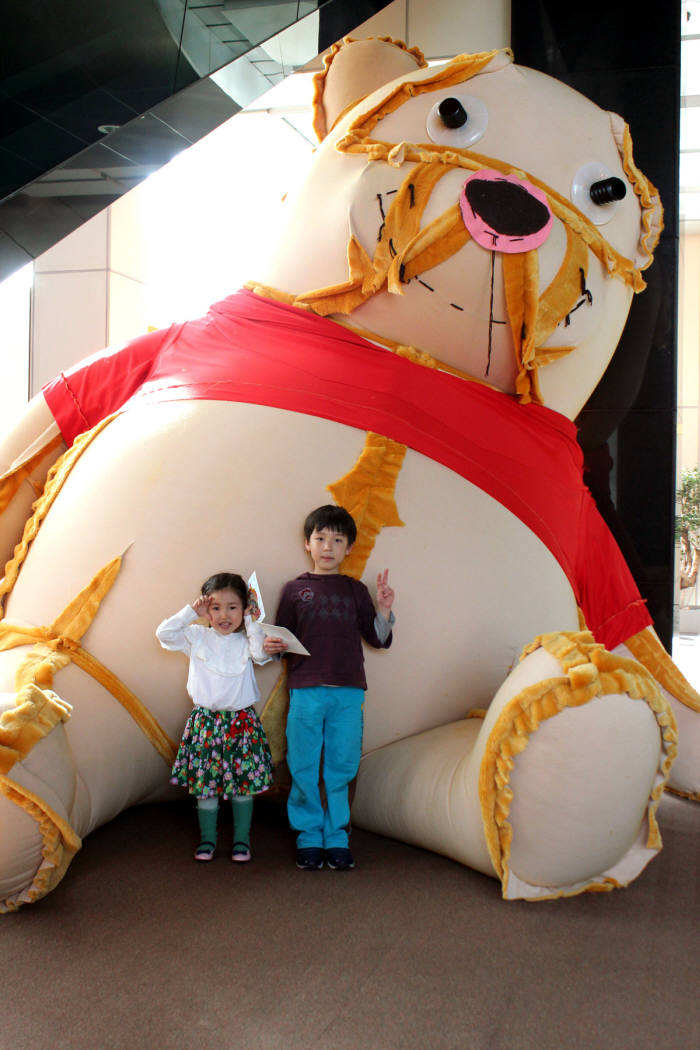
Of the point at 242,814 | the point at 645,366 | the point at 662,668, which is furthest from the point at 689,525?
the point at 242,814

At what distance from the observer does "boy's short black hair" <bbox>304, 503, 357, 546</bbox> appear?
6.83 ft

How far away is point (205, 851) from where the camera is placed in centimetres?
208

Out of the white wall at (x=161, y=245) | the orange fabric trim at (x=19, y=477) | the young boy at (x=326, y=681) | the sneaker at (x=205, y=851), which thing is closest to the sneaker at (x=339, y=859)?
the young boy at (x=326, y=681)

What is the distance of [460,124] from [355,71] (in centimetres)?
55

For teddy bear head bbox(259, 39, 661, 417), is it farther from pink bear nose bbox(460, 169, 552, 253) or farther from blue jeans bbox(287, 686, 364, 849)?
blue jeans bbox(287, 686, 364, 849)

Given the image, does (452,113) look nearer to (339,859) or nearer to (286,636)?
(286,636)

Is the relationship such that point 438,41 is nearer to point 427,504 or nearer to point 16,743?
point 427,504

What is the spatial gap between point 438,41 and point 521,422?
197 cm

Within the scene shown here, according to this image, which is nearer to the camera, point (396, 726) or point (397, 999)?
point (397, 999)

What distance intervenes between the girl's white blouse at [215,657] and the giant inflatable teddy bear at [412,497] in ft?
0.24

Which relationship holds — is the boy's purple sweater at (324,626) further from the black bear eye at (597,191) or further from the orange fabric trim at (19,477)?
the black bear eye at (597,191)

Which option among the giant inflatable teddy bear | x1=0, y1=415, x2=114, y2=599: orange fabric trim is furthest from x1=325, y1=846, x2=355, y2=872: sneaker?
x1=0, y1=415, x2=114, y2=599: orange fabric trim

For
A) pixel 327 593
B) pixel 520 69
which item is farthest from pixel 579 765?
pixel 520 69

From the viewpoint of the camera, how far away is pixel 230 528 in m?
2.11
